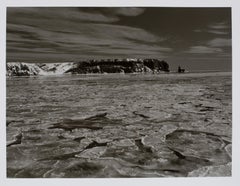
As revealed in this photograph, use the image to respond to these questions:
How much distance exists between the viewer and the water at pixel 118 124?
6.04 ft

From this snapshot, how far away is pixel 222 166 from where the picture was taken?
6.21 ft

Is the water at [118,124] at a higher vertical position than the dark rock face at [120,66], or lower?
lower

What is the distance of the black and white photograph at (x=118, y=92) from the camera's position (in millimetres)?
1851

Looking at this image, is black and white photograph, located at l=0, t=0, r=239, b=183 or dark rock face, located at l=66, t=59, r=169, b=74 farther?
dark rock face, located at l=66, t=59, r=169, b=74

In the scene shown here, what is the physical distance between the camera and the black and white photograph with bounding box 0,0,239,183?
72.9 inches

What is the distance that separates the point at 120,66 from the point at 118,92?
163 mm

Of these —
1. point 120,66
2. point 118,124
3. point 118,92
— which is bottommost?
point 118,124

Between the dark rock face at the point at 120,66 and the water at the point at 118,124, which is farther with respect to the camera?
the dark rock face at the point at 120,66

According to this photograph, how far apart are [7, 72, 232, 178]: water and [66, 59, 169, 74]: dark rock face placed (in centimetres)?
5

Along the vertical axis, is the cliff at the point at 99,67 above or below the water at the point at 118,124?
above

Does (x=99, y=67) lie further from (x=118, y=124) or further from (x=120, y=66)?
(x=118, y=124)

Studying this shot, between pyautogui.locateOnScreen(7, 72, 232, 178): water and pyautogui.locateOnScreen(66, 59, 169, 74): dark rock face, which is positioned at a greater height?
pyautogui.locateOnScreen(66, 59, 169, 74): dark rock face

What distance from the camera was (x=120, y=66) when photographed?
2.01 metres

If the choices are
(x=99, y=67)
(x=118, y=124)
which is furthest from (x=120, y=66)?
(x=118, y=124)
